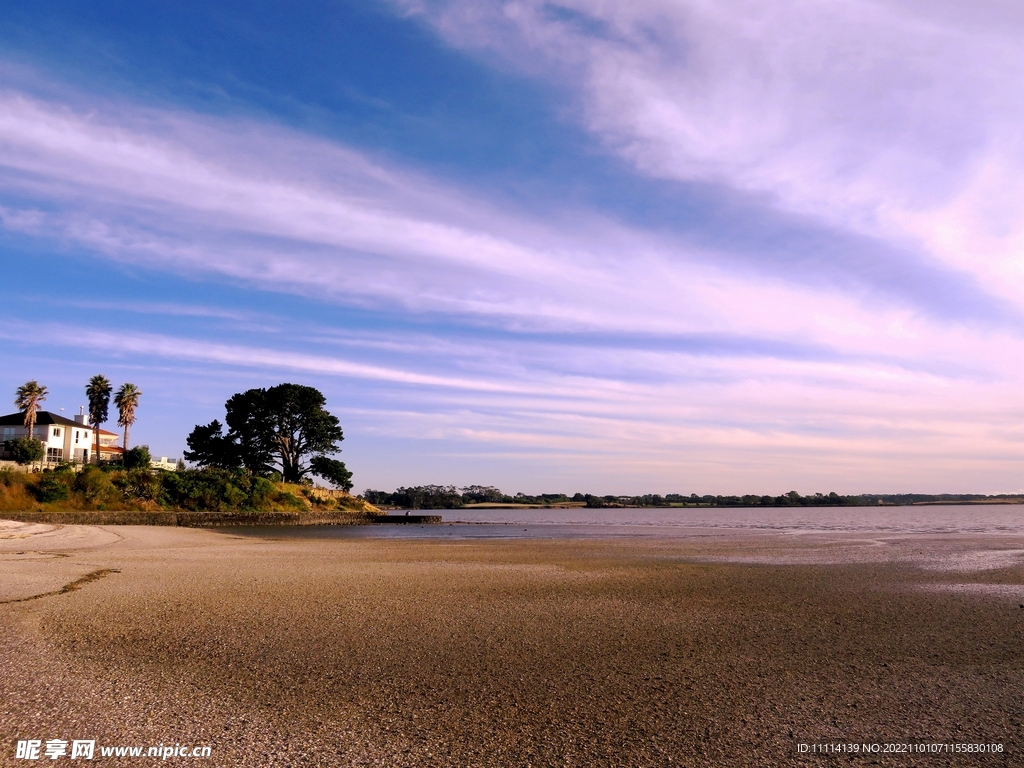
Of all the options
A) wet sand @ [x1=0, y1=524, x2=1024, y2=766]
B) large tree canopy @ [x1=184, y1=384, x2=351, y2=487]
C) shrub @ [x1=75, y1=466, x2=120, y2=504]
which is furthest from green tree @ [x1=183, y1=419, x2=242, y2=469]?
wet sand @ [x1=0, y1=524, x2=1024, y2=766]

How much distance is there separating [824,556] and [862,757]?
967 inches

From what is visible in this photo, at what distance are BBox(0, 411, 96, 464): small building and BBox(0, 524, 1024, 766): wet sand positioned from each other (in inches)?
2669

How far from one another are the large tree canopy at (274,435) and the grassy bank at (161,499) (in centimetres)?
408

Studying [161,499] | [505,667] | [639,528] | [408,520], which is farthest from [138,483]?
[505,667]

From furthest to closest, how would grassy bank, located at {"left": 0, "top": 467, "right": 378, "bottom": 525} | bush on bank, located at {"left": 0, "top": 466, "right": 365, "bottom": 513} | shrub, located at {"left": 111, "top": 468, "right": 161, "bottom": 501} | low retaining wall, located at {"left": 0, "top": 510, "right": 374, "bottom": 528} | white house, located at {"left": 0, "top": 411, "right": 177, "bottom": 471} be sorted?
white house, located at {"left": 0, "top": 411, "right": 177, "bottom": 471} < shrub, located at {"left": 111, "top": 468, "right": 161, "bottom": 501} < bush on bank, located at {"left": 0, "top": 466, "right": 365, "bottom": 513} < grassy bank, located at {"left": 0, "top": 467, "right": 378, "bottom": 525} < low retaining wall, located at {"left": 0, "top": 510, "right": 374, "bottom": 528}

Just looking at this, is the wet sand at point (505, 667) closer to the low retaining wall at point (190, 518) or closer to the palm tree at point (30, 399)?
the low retaining wall at point (190, 518)

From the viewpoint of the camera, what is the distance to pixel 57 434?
7694cm

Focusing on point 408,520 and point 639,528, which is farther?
point 408,520

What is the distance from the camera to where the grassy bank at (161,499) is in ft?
166

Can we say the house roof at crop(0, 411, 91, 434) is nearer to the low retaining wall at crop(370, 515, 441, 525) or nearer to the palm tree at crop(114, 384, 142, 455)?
the palm tree at crop(114, 384, 142, 455)

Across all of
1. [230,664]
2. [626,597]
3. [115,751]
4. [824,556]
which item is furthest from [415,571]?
[824,556]

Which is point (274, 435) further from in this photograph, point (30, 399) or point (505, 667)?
point (505, 667)

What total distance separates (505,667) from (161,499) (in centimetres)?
6233

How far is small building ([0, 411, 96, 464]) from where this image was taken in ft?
245
